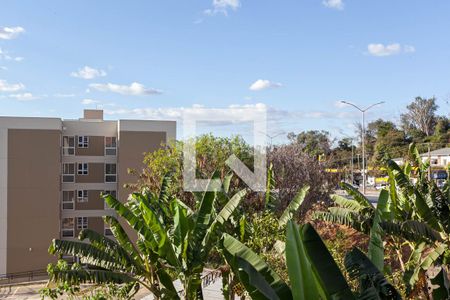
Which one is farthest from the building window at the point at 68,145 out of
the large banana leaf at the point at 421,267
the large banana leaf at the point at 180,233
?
the large banana leaf at the point at 421,267

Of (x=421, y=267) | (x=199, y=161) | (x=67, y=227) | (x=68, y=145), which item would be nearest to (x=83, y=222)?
(x=67, y=227)

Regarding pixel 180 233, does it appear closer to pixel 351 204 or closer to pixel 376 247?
pixel 376 247

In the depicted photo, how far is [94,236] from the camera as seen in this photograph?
793 centimetres

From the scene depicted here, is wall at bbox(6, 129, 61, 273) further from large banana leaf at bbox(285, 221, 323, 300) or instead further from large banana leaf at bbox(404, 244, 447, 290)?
large banana leaf at bbox(285, 221, 323, 300)

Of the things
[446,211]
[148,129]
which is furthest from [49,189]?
[446,211]

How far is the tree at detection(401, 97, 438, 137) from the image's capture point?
7294 centimetres

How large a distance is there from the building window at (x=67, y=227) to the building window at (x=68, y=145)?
174 inches

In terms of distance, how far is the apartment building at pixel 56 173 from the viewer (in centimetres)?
2672

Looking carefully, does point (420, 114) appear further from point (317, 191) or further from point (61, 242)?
point (61, 242)

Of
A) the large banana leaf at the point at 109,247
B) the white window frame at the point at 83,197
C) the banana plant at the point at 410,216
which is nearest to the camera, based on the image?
the large banana leaf at the point at 109,247

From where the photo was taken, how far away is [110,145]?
98.1 ft

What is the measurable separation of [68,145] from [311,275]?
26.9m

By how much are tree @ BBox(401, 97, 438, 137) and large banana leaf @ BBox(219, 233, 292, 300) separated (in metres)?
72.7

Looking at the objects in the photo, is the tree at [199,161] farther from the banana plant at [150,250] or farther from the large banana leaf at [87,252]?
the large banana leaf at [87,252]
